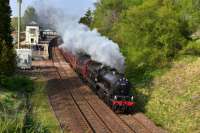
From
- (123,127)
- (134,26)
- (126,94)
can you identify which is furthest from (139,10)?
(123,127)

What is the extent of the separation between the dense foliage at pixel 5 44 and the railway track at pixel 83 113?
4.77 meters

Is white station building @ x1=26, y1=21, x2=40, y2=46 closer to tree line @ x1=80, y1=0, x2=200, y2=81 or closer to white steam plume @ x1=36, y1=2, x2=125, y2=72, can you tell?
white steam plume @ x1=36, y1=2, x2=125, y2=72

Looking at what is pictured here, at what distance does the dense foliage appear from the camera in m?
42.1

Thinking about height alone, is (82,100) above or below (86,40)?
below

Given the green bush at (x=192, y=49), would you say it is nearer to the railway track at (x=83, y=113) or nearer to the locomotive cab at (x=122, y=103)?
the railway track at (x=83, y=113)

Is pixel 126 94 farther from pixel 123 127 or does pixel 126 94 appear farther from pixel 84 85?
pixel 84 85

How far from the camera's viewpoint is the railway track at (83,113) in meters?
28.6

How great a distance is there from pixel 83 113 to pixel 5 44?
1345 cm

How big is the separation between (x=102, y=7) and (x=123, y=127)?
2488 inches

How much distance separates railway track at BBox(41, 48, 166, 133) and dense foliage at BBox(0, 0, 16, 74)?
477 centimetres

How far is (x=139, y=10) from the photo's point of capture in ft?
167

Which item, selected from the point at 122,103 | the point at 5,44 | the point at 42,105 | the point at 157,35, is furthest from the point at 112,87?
the point at 157,35

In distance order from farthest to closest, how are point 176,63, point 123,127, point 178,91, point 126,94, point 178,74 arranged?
point 176,63, point 178,74, point 178,91, point 126,94, point 123,127

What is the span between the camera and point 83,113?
33.8 meters
